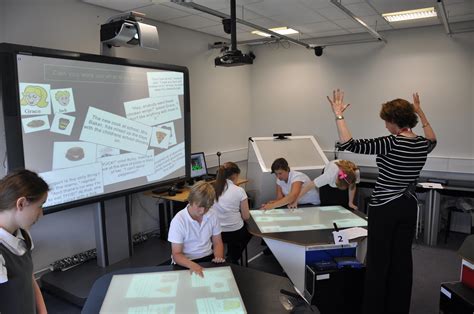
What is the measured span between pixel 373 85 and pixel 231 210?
3.53 metres

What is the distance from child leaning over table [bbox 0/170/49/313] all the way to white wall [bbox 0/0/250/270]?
2020mm

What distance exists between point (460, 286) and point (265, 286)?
156 cm

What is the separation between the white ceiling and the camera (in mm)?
3787

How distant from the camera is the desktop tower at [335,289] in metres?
2.65

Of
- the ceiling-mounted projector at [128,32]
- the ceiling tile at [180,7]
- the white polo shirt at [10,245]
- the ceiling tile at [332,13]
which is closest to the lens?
the white polo shirt at [10,245]

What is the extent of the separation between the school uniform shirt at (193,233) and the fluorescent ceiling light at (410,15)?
3550mm

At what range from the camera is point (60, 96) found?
2990mm

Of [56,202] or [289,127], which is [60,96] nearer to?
[56,202]

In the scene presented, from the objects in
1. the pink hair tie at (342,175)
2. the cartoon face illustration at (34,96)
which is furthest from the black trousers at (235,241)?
the cartoon face illustration at (34,96)

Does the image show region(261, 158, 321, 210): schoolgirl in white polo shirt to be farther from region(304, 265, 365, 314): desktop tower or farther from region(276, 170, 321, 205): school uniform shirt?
region(304, 265, 365, 314): desktop tower

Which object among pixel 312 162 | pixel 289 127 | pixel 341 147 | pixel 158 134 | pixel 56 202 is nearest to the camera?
pixel 341 147

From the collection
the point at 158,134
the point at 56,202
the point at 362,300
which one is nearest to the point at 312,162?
the point at 158,134

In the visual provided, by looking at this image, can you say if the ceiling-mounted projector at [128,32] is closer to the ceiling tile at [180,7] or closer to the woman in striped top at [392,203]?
the ceiling tile at [180,7]

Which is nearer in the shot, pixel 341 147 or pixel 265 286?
pixel 265 286
